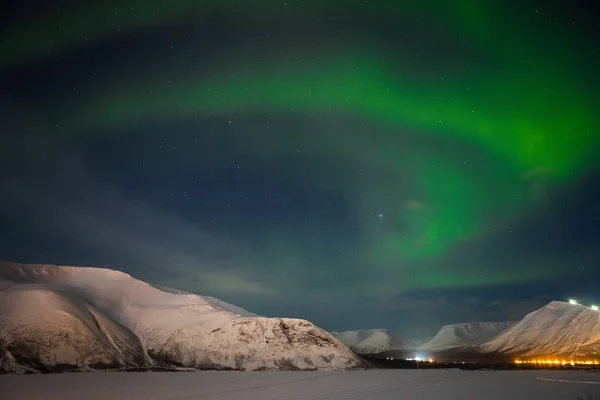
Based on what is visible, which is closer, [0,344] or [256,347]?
[0,344]

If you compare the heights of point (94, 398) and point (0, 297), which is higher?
point (0, 297)

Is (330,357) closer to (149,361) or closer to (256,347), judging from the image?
(256,347)

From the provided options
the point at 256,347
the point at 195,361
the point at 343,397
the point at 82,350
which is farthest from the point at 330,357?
the point at 343,397

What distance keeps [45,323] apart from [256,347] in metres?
94.2

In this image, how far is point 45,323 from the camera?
16962 cm

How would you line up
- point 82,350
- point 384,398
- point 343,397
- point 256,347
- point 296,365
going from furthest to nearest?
point 256,347 → point 296,365 → point 82,350 → point 343,397 → point 384,398

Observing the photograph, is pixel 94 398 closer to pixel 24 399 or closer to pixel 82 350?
pixel 24 399

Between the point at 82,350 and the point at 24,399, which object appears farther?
the point at 82,350

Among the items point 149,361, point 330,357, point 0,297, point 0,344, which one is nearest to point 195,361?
point 149,361

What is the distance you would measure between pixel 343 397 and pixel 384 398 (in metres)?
6.25

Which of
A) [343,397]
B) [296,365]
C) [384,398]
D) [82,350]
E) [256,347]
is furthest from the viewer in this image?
[256,347]

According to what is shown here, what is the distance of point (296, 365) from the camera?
181375mm

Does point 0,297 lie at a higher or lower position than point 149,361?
higher

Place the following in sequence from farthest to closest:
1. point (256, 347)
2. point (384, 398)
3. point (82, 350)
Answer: point (256, 347) → point (82, 350) → point (384, 398)
